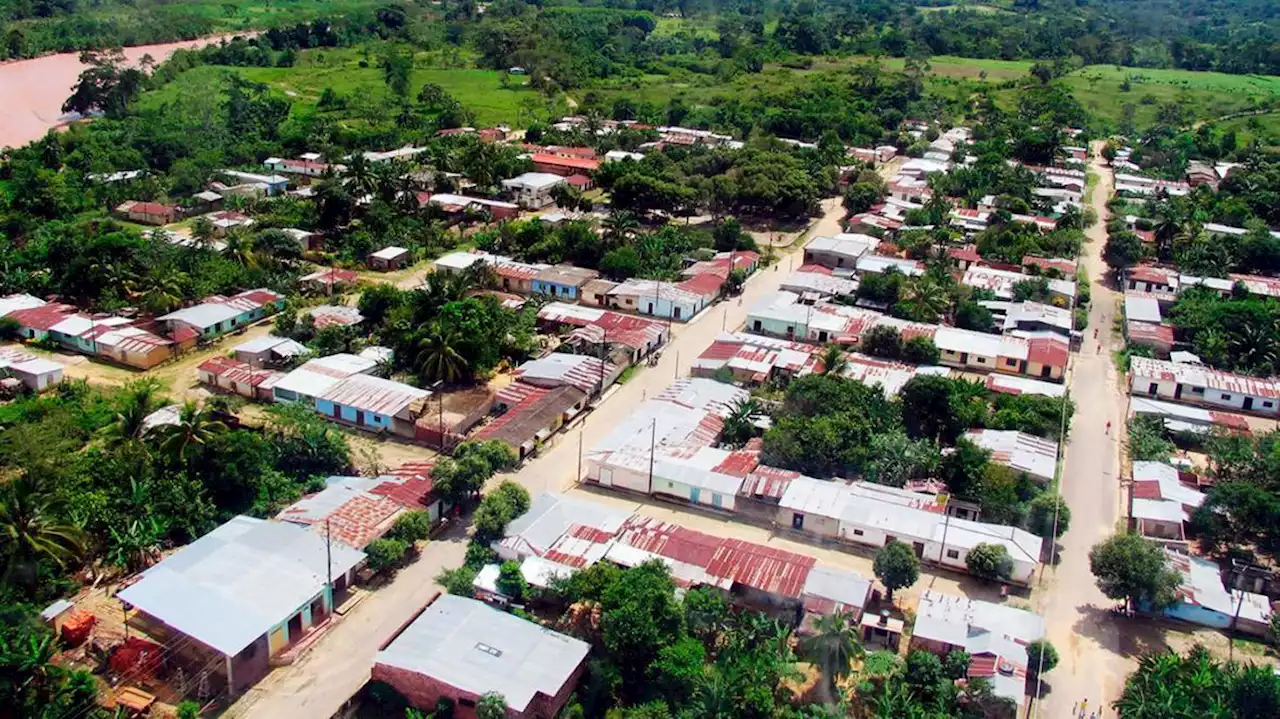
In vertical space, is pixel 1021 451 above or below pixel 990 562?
above

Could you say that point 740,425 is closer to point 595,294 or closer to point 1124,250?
point 595,294

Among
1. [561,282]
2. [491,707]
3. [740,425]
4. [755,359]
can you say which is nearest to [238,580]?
[491,707]

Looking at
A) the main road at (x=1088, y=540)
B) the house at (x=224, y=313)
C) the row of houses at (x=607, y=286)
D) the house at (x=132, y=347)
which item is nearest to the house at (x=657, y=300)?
the row of houses at (x=607, y=286)

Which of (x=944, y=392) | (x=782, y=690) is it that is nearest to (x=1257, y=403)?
(x=944, y=392)

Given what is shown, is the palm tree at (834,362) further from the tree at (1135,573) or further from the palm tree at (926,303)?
the tree at (1135,573)

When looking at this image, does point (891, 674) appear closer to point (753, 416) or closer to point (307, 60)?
point (753, 416)

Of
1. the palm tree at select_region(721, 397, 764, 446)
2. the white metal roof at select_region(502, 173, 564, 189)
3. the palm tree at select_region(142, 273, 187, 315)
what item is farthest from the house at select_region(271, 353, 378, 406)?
the white metal roof at select_region(502, 173, 564, 189)
